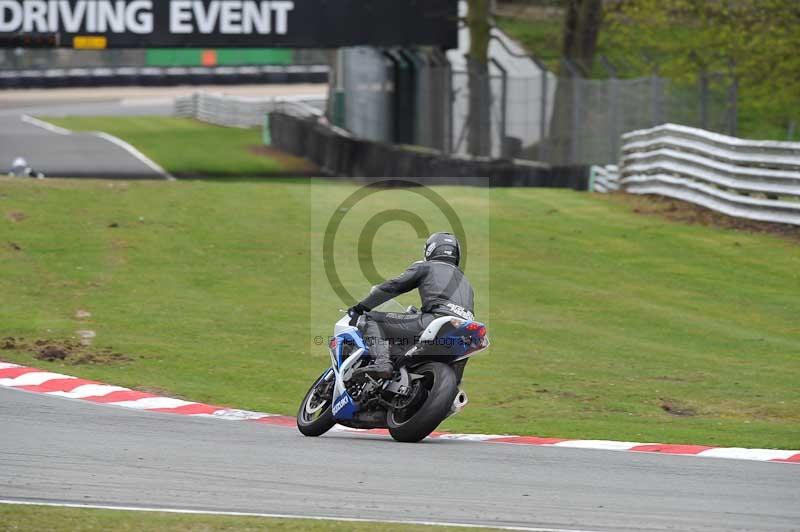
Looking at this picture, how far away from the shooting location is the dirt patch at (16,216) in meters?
19.7

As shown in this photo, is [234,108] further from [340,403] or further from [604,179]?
[340,403]

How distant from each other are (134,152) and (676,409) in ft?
110

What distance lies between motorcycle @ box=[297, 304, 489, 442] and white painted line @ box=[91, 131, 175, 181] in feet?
87.6

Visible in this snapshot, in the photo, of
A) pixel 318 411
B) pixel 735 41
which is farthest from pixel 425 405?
pixel 735 41

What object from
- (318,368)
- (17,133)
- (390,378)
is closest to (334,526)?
(390,378)

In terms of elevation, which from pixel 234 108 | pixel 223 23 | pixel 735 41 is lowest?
pixel 234 108

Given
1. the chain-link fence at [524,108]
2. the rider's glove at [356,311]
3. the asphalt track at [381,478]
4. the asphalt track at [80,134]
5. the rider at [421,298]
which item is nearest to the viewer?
the asphalt track at [381,478]

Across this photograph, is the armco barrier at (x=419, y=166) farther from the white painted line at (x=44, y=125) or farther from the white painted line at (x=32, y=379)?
the white painted line at (x=32, y=379)

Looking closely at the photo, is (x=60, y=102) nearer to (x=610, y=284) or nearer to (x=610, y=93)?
(x=610, y=93)

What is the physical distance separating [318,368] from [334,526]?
6.54m

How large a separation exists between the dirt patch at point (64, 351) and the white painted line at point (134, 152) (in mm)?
22723

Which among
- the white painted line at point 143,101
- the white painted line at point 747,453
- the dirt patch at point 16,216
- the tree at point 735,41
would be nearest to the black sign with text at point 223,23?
the tree at point 735,41

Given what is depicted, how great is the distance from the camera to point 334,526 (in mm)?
6871

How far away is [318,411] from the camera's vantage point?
33.5 ft
